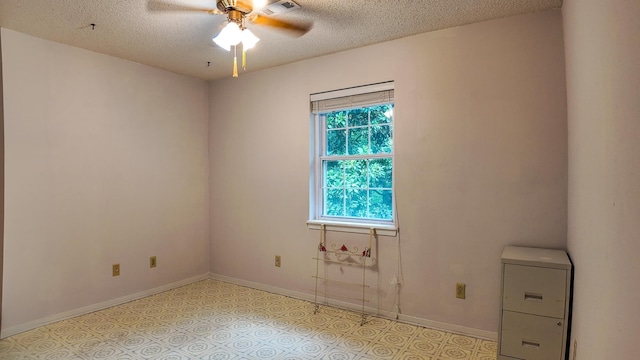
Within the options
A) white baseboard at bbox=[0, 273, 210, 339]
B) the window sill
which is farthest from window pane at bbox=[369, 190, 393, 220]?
white baseboard at bbox=[0, 273, 210, 339]

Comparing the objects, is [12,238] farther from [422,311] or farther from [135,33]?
[422,311]

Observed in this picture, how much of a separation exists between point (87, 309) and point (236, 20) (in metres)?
2.79

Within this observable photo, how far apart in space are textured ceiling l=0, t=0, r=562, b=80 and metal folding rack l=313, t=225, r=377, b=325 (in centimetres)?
164

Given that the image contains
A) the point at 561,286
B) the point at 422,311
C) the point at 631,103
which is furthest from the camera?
the point at 422,311

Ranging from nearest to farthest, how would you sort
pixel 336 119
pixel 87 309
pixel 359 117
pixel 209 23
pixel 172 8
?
pixel 172 8 < pixel 209 23 < pixel 87 309 < pixel 359 117 < pixel 336 119

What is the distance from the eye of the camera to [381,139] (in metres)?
3.22

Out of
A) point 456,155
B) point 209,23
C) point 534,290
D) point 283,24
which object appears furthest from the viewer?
point 456,155

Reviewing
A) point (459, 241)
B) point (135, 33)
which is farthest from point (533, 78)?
point (135, 33)

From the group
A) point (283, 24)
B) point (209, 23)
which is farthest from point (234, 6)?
point (209, 23)

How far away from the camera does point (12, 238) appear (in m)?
2.75

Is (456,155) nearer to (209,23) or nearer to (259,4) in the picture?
(259,4)

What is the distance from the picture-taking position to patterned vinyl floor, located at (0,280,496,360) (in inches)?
96.4

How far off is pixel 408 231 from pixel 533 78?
1423mm

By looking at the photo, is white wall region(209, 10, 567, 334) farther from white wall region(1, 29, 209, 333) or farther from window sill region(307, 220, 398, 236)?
white wall region(1, 29, 209, 333)
